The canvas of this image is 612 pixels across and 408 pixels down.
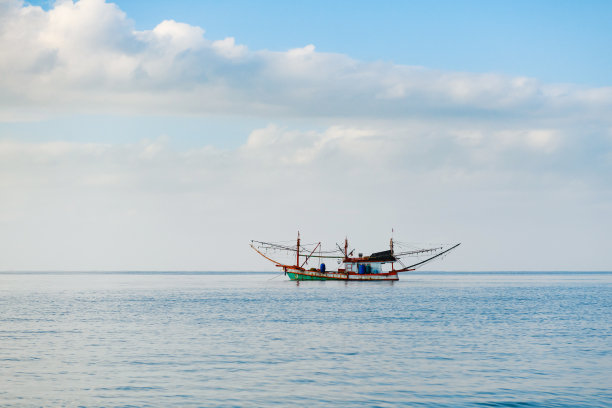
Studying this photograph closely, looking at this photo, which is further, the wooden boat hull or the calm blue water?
the wooden boat hull

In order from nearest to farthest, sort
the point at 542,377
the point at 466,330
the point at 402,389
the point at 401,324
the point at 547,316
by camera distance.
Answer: the point at 402,389, the point at 542,377, the point at 466,330, the point at 401,324, the point at 547,316

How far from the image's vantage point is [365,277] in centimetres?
16050

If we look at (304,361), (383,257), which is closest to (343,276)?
(383,257)

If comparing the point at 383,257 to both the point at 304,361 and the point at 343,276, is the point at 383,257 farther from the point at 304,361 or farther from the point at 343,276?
the point at 304,361

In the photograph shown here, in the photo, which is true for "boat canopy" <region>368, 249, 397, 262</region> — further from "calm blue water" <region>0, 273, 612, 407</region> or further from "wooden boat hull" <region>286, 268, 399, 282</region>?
"calm blue water" <region>0, 273, 612, 407</region>

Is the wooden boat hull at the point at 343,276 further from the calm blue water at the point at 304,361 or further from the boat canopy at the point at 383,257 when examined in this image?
the calm blue water at the point at 304,361

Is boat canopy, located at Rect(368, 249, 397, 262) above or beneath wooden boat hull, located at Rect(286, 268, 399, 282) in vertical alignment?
above

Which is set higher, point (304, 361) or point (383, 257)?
point (383, 257)

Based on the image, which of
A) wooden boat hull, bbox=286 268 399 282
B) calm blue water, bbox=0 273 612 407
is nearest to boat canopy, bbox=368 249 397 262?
wooden boat hull, bbox=286 268 399 282

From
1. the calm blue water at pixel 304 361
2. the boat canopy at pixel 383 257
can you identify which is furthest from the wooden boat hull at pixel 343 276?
the calm blue water at pixel 304 361

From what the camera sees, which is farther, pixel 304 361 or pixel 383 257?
pixel 383 257

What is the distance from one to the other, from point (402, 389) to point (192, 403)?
29.0 feet

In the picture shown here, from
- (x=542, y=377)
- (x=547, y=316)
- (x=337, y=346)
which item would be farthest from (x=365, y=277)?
(x=542, y=377)

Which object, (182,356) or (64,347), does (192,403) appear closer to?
(182,356)
